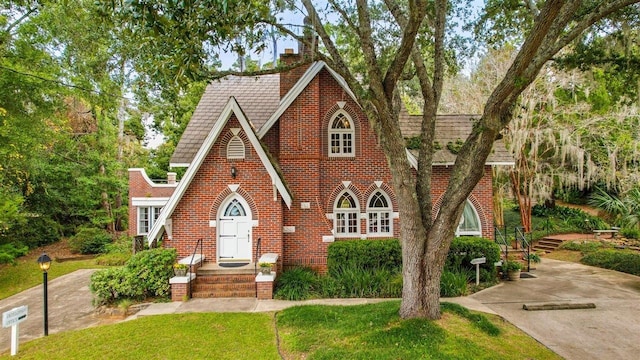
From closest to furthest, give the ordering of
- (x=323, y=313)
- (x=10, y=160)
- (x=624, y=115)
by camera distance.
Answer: (x=323, y=313) → (x=10, y=160) → (x=624, y=115)

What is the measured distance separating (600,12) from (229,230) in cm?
1030

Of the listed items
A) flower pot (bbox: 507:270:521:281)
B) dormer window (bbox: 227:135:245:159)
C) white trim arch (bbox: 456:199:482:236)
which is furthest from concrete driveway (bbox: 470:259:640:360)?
dormer window (bbox: 227:135:245:159)

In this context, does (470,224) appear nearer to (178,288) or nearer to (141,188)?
(178,288)

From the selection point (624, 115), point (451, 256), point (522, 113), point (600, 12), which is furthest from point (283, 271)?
point (624, 115)

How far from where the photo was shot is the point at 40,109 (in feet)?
40.2

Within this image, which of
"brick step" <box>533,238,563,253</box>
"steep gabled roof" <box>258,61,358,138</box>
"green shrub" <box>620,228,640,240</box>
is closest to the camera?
"steep gabled roof" <box>258,61,358,138</box>

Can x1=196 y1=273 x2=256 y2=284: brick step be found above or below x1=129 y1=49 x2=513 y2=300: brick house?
below

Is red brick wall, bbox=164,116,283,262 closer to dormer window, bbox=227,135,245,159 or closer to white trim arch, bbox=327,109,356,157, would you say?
dormer window, bbox=227,135,245,159

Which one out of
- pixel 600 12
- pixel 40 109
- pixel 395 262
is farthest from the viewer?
pixel 40 109

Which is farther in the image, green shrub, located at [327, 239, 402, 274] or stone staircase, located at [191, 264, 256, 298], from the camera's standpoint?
green shrub, located at [327, 239, 402, 274]

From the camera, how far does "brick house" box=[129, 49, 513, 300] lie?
10.5 m

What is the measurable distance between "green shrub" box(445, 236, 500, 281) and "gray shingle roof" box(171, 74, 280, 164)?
8.23 metres

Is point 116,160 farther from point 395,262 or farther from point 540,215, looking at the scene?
point 540,215

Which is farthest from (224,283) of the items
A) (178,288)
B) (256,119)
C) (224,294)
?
(256,119)
